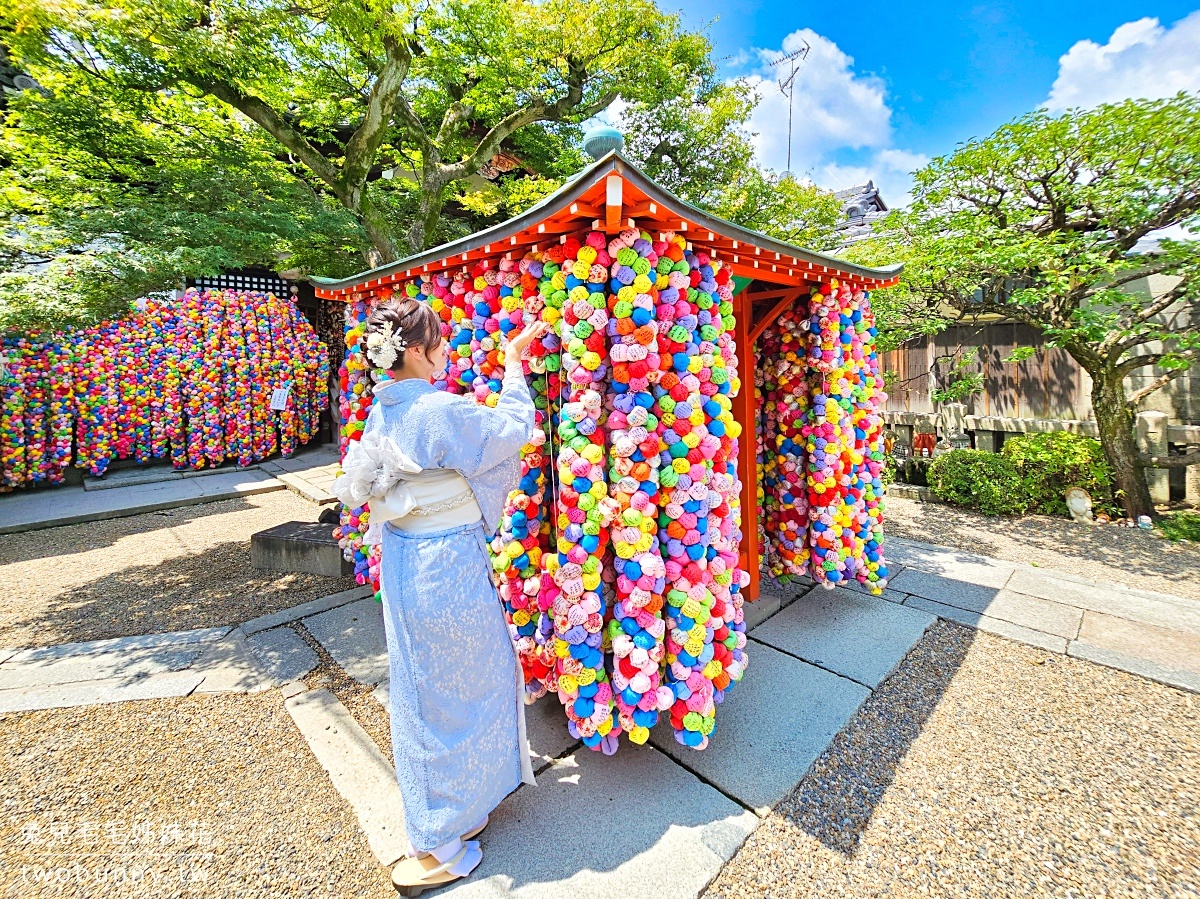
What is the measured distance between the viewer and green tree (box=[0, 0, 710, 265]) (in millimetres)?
4035

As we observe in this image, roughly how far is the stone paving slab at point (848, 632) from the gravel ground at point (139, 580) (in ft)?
12.3

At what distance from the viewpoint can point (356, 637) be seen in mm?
3668

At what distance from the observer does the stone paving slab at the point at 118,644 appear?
11.8 ft

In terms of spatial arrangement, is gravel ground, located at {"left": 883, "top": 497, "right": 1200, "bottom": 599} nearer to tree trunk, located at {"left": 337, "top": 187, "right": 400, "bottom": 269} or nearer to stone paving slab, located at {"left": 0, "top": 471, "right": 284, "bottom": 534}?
tree trunk, located at {"left": 337, "top": 187, "right": 400, "bottom": 269}

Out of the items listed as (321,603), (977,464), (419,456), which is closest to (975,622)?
(977,464)

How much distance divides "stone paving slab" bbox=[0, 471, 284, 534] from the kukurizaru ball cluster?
7191mm

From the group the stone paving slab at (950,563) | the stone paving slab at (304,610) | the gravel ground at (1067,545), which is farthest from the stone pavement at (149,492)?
the gravel ground at (1067,545)

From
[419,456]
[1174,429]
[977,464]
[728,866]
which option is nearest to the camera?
[419,456]

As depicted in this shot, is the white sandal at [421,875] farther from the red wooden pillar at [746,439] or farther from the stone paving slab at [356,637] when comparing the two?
the red wooden pillar at [746,439]

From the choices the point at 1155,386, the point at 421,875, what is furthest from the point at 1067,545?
the point at 421,875

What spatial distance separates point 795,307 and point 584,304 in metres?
2.22

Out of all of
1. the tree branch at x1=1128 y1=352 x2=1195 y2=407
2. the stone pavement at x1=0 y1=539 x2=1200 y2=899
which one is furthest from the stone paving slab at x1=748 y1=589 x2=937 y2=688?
the tree branch at x1=1128 y1=352 x2=1195 y2=407

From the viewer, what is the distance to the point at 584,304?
88.4 inches

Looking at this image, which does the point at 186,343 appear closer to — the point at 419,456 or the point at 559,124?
the point at 559,124
